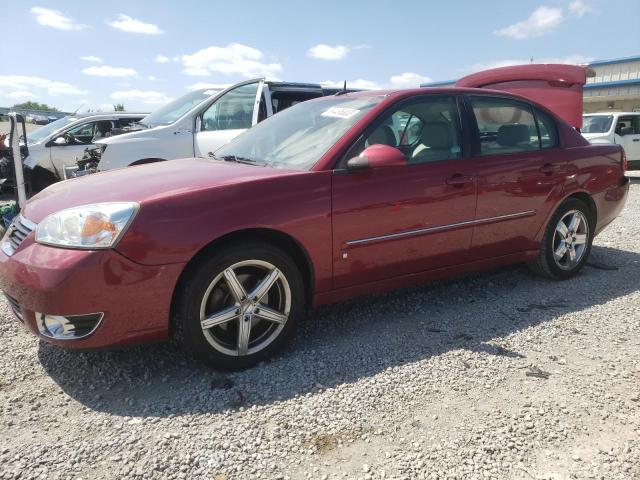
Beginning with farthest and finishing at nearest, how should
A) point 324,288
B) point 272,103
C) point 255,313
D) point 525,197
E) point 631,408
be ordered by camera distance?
point 272,103, point 525,197, point 324,288, point 255,313, point 631,408

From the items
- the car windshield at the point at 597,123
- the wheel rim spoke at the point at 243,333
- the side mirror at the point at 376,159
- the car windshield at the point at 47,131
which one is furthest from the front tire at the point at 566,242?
the car windshield at the point at 597,123

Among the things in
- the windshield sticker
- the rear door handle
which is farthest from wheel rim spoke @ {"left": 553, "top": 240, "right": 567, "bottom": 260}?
the windshield sticker

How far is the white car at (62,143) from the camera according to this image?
9039 millimetres

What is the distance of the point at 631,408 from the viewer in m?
2.51

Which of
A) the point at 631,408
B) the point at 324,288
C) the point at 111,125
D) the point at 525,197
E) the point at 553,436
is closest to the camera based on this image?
the point at 553,436

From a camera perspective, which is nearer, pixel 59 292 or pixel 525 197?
pixel 59 292

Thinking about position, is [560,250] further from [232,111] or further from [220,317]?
[232,111]

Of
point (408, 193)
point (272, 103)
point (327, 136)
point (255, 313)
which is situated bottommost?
point (255, 313)

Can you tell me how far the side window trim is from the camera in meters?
3.11

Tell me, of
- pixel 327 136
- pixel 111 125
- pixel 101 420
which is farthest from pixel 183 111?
pixel 101 420

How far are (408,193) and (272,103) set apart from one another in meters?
4.33

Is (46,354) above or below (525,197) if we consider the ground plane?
below

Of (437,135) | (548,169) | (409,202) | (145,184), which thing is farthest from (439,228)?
(145,184)

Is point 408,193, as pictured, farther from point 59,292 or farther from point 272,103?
point 272,103
